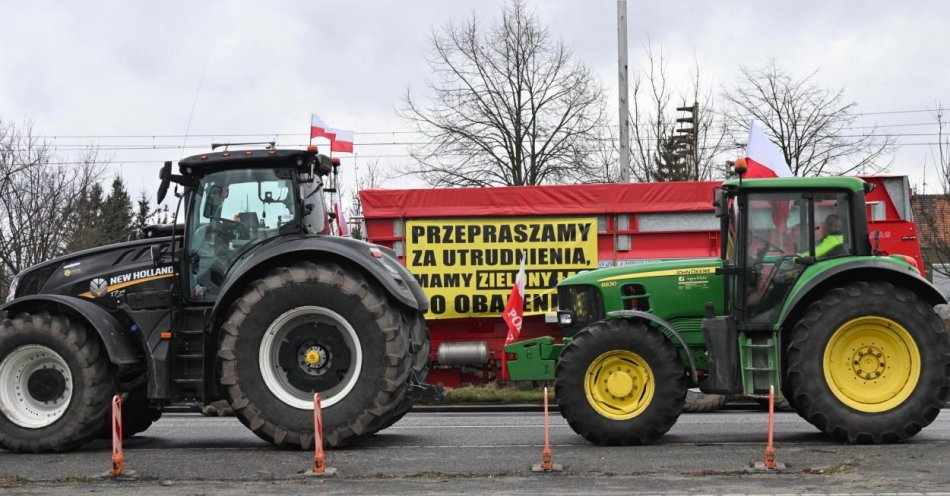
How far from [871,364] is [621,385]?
7.18 feet

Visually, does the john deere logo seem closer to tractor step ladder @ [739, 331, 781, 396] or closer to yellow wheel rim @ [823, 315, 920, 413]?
tractor step ladder @ [739, 331, 781, 396]

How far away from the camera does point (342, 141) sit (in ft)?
60.8

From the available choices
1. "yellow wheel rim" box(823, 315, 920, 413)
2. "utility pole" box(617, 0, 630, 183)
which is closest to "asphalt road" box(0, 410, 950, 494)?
"yellow wheel rim" box(823, 315, 920, 413)

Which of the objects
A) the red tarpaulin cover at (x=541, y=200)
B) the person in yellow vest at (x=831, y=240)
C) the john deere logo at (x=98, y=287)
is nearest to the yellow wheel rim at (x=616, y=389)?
the person in yellow vest at (x=831, y=240)

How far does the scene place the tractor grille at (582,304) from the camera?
10.8m

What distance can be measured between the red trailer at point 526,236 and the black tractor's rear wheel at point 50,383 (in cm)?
614

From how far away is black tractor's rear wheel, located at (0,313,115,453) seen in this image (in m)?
9.69

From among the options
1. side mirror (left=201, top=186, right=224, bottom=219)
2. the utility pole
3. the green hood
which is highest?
the utility pole

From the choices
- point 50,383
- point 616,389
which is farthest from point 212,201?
point 616,389

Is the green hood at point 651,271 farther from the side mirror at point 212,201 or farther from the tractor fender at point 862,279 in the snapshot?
the side mirror at point 212,201

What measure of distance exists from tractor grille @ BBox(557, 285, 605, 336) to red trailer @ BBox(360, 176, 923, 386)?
3998 mm

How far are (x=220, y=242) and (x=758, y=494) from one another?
17.6 feet

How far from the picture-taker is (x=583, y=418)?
Answer: 32.1 feet

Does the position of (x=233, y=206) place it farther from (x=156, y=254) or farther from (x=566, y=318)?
(x=566, y=318)
